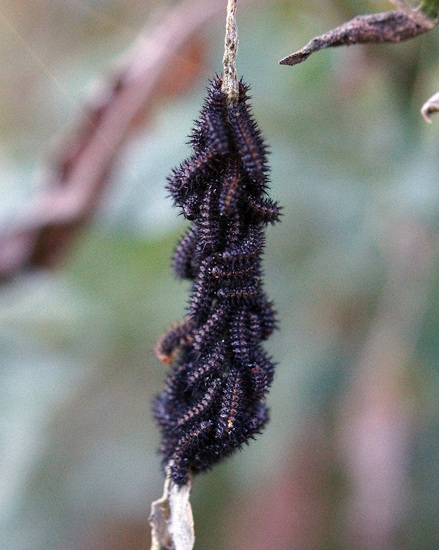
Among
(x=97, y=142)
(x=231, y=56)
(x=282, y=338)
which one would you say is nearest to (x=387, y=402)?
(x=282, y=338)

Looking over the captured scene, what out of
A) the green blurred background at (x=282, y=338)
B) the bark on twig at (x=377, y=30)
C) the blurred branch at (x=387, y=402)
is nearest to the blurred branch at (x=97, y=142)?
the green blurred background at (x=282, y=338)

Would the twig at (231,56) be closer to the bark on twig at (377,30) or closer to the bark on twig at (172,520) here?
the bark on twig at (377,30)

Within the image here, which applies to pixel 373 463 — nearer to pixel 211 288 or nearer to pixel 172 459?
pixel 172 459

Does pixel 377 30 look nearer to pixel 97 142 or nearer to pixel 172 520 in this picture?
pixel 172 520

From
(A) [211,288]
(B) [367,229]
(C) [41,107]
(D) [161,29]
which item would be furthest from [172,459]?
(C) [41,107]

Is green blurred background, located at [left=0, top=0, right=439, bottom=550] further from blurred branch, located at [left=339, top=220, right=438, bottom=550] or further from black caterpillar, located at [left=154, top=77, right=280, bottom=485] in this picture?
black caterpillar, located at [left=154, top=77, right=280, bottom=485]
